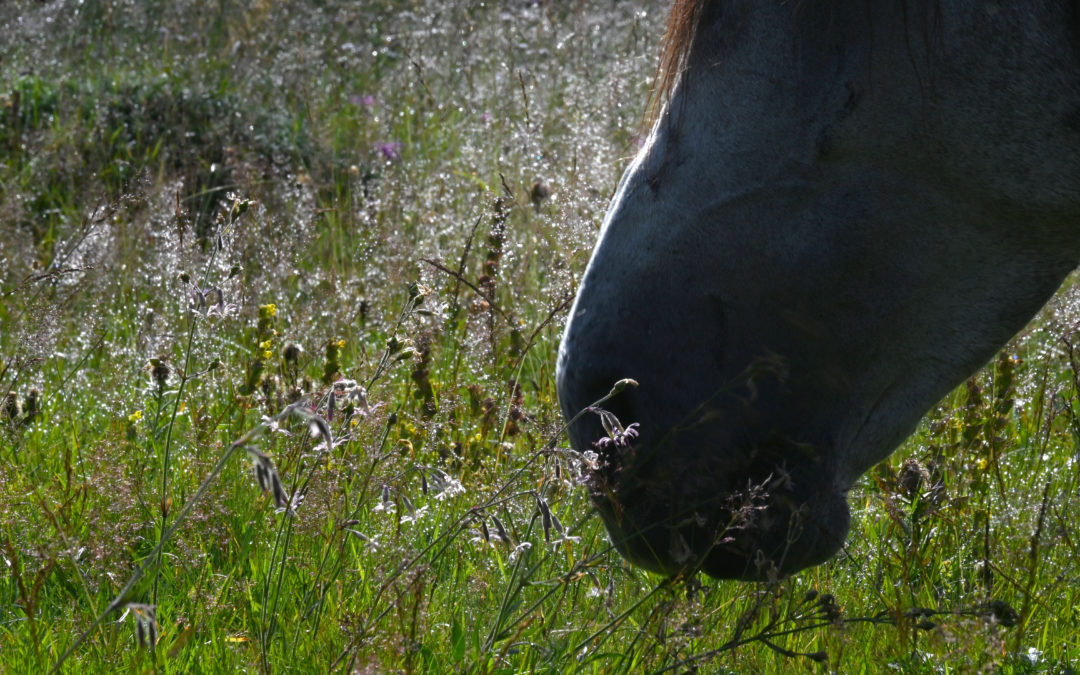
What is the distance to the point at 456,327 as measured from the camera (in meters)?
4.01

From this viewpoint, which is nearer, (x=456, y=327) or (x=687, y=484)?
(x=687, y=484)

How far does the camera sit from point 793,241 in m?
1.81

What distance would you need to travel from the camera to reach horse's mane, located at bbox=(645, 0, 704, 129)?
1.87m

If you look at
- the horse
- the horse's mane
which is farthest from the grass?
the horse's mane

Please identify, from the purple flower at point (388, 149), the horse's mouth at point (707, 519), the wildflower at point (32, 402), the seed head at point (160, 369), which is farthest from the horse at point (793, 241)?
the purple flower at point (388, 149)

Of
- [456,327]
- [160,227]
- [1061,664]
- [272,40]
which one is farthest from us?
[272,40]

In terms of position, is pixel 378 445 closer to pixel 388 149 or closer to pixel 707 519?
pixel 707 519

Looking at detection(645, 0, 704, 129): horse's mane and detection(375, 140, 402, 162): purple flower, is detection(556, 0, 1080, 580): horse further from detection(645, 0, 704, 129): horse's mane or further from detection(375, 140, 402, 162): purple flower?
detection(375, 140, 402, 162): purple flower

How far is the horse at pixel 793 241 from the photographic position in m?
1.75

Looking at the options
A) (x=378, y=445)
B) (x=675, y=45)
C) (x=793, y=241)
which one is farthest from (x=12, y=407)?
(x=793, y=241)

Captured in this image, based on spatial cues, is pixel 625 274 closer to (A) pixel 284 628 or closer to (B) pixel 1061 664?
(A) pixel 284 628

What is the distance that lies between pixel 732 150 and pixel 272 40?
6239 mm

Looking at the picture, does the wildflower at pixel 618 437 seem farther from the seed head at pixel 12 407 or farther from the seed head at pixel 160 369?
the seed head at pixel 12 407

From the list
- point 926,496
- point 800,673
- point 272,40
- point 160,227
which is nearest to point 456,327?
point 160,227
